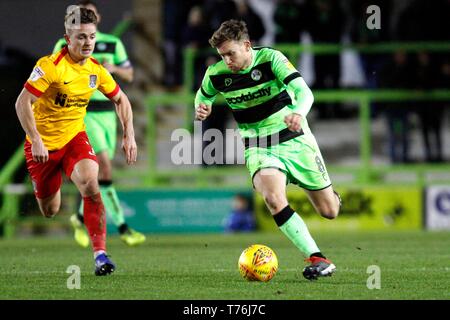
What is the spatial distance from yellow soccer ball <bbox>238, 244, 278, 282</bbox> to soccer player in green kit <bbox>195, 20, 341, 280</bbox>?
0.27m

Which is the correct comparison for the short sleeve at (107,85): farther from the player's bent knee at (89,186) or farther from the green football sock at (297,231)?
the green football sock at (297,231)

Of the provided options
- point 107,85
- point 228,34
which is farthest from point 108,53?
point 228,34

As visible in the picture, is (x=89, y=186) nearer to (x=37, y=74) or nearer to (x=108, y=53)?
(x=37, y=74)

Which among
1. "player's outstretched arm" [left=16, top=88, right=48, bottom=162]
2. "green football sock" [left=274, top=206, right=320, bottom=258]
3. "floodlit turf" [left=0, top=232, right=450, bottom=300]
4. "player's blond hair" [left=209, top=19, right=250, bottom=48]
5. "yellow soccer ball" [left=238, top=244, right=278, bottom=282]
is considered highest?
"player's blond hair" [left=209, top=19, right=250, bottom=48]

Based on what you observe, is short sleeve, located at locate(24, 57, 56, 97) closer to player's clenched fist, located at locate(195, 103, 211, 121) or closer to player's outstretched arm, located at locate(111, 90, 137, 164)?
player's outstretched arm, located at locate(111, 90, 137, 164)

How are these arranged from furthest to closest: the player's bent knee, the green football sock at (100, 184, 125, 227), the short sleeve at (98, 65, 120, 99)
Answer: the green football sock at (100, 184, 125, 227)
the short sleeve at (98, 65, 120, 99)
the player's bent knee

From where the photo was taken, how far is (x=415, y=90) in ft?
56.0

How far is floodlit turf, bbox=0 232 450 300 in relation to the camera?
759 centimetres

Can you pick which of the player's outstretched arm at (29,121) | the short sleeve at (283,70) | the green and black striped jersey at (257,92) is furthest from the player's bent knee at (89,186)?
the short sleeve at (283,70)

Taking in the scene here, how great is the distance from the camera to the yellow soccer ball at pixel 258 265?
27.3 feet

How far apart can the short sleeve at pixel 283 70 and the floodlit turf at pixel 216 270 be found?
5.19ft

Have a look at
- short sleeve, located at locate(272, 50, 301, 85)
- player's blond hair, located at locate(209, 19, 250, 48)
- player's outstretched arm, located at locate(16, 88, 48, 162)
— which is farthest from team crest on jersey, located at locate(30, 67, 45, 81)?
short sleeve, located at locate(272, 50, 301, 85)

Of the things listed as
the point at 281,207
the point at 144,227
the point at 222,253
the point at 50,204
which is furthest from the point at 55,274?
the point at 144,227

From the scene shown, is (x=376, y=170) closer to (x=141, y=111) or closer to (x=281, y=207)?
(x=141, y=111)
